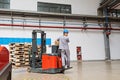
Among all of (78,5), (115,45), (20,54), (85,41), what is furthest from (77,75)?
(115,45)

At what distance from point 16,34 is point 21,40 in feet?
1.76

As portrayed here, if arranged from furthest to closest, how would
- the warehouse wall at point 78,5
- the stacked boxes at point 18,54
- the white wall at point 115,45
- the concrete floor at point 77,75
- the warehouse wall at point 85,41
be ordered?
the white wall at point 115,45
the warehouse wall at point 85,41
the warehouse wall at point 78,5
the stacked boxes at point 18,54
the concrete floor at point 77,75

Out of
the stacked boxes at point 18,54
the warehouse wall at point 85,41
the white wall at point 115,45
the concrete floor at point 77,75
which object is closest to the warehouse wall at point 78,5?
the warehouse wall at point 85,41

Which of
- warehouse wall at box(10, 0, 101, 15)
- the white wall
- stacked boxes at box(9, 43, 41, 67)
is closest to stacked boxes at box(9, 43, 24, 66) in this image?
stacked boxes at box(9, 43, 41, 67)

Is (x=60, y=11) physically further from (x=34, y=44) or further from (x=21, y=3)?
(x=34, y=44)

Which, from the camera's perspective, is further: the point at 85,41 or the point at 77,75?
the point at 85,41

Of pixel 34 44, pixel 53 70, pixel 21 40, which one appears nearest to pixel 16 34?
pixel 21 40

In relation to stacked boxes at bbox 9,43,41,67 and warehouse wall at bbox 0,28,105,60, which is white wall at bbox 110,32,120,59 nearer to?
warehouse wall at bbox 0,28,105,60

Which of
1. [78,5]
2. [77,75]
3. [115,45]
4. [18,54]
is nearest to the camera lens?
[77,75]

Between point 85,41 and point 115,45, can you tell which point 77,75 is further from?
point 115,45

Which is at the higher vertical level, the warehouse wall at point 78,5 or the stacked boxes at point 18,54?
the warehouse wall at point 78,5

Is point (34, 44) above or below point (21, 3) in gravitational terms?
below

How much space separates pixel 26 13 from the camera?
508 inches

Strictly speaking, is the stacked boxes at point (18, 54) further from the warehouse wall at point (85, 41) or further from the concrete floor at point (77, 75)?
the concrete floor at point (77, 75)
